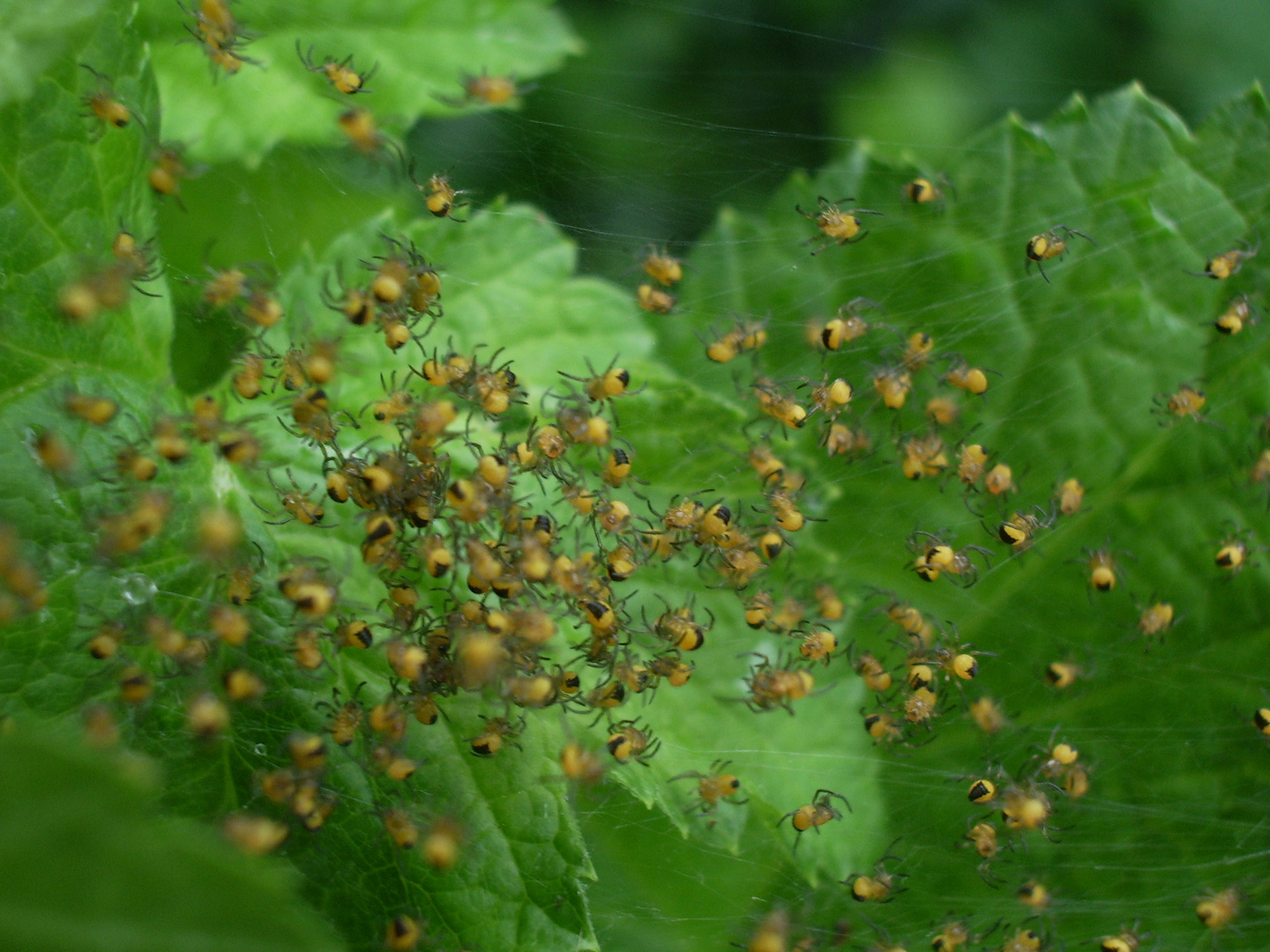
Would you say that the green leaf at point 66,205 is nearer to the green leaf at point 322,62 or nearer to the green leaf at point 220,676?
the green leaf at point 220,676

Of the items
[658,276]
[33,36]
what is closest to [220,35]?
[33,36]

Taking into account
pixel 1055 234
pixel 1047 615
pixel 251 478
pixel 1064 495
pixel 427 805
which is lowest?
pixel 427 805

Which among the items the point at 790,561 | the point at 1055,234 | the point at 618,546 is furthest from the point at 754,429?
the point at 1055,234

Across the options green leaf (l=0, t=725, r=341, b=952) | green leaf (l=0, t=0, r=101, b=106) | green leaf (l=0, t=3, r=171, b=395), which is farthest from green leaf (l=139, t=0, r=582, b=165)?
green leaf (l=0, t=725, r=341, b=952)

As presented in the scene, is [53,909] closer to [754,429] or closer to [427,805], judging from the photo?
[427,805]

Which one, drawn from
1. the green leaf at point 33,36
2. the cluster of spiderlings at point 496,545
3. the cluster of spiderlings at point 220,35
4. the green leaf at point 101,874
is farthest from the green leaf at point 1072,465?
the green leaf at point 101,874

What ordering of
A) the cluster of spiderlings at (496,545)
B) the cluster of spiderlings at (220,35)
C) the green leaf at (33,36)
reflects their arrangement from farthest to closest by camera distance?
the cluster of spiderlings at (220,35) → the cluster of spiderlings at (496,545) → the green leaf at (33,36)

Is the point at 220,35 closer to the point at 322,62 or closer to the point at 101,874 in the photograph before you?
the point at 322,62
